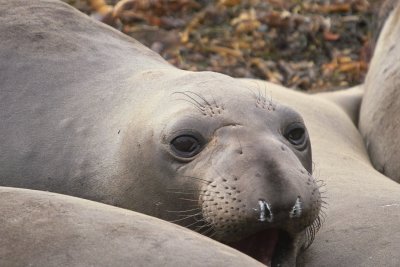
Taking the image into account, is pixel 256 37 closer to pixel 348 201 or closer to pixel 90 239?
pixel 348 201

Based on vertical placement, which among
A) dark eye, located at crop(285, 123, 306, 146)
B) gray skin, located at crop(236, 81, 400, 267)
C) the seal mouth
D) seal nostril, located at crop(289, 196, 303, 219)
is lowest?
gray skin, located at crop(236, 81, 400, 267)

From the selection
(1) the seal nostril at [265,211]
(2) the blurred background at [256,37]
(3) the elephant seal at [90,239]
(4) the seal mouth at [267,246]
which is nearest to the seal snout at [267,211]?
(1) the seal nostril at [265,211]

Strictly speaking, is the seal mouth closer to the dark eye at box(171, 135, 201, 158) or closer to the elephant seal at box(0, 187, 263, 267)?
the dark eye at box(171, 135, 201, 158)

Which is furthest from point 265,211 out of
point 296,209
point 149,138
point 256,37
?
point 256,37

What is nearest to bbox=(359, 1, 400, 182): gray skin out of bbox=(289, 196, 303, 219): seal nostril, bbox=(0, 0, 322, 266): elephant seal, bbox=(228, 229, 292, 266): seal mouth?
bbox=(0, 0, 322, 266): elephant seal

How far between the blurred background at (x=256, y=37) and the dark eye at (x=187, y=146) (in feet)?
11.1

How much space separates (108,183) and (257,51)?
3.95 metres

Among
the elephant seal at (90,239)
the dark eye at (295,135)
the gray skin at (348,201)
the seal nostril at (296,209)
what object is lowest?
the gray skin at (348,201)

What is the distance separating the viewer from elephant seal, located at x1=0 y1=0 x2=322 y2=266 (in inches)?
167

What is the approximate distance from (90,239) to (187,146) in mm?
1068

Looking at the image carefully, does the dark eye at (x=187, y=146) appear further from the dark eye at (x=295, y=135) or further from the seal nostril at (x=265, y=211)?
the seal nostril at (x=265, y=211)

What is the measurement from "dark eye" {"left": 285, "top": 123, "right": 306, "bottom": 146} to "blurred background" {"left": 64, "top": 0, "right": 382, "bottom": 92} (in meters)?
3.27

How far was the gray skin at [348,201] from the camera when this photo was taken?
463cm

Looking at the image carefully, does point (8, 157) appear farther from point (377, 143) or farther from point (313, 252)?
point (377, 143)
